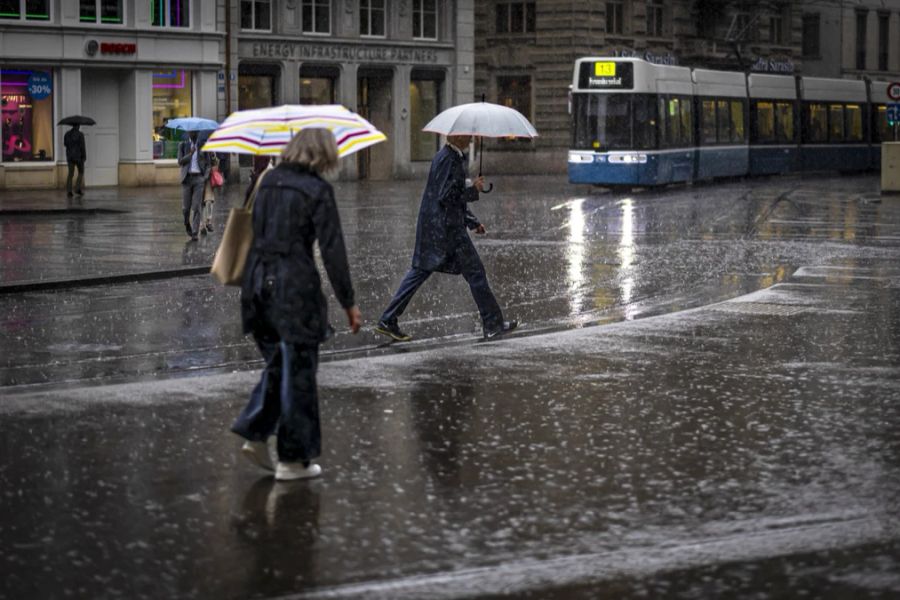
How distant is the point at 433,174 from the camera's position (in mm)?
13531

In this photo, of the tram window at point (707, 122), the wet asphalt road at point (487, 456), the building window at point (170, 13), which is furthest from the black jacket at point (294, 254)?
the tram window at point (707, 122)

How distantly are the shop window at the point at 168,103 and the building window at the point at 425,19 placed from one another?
32.6 ft

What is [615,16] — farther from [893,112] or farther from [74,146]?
[74,146]

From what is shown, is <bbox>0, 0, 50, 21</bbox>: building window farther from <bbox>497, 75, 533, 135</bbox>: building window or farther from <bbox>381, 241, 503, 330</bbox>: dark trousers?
<bbox>381, 241, 503, 330</bbox>: dark trousers

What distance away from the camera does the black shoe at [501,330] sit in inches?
540

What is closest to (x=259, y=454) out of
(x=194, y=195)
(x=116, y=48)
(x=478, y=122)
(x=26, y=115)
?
(x=478, y=122)

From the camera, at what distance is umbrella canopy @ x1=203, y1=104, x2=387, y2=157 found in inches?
341

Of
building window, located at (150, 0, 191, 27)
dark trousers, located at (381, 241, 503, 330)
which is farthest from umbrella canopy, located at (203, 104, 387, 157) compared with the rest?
building window, located at (150, 0, 191, 27)

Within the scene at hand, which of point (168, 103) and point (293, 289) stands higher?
→ point (168, 103)

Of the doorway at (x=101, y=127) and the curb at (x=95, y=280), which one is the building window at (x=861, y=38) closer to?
the doorway at (x=101, y=127)

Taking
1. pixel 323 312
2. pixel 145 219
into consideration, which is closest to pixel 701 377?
pixel 323 312

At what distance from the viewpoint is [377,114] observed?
52562 mm

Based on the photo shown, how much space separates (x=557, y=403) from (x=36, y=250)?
1329cm

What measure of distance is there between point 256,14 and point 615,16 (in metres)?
15.7
